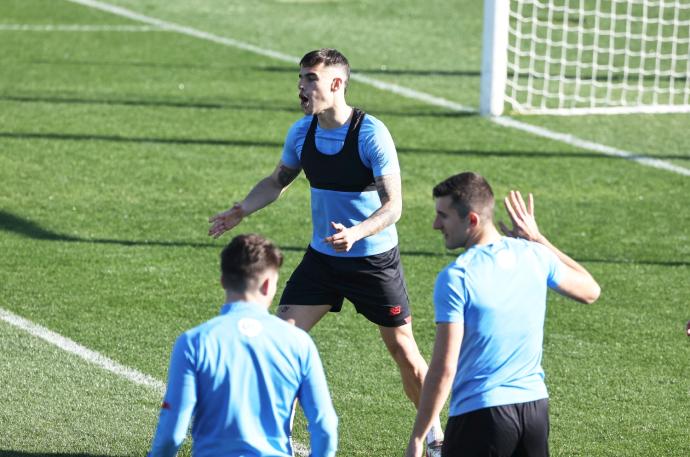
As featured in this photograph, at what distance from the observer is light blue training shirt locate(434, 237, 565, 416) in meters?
5.15

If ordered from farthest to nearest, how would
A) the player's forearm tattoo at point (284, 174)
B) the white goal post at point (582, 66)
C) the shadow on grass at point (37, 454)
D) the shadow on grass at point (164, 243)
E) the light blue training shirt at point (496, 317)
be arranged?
the white goal post at point (582, 66) < the shadow on grass at point (164, 243) < the player's forearm tattoo at point (284, 174) < the shadow on grass at point (37, 454) < the light blue training shirt at point (496, 317)

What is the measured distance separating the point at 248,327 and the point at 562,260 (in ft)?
5.21

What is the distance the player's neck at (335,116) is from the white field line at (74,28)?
620 inches

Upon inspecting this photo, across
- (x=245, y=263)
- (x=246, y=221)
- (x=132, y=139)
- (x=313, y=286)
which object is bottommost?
(x=246, y=221)

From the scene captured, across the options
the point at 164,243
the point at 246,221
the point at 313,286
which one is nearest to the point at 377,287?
the point at 313,286

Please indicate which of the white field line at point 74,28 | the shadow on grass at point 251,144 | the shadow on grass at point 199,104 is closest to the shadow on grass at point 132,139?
→ the shadow on grass at point 251,144

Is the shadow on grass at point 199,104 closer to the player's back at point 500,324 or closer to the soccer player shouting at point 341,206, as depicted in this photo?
the soccer player shouting at point 341,206

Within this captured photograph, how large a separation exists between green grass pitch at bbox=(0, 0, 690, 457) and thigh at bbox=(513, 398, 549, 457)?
6.69 feet

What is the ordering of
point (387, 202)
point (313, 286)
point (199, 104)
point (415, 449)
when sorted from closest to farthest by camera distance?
point (415, 449), point (387, 202), point (313, 286), point (199, 104)

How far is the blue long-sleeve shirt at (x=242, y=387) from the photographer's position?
14.9ft

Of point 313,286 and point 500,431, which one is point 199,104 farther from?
point 500,431

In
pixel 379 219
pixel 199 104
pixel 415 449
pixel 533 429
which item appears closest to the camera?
pixel 415 449

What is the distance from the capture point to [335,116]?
→ 7.12 metres

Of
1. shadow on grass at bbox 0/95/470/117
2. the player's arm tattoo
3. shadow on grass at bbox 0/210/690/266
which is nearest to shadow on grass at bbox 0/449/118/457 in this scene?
the player's arm tattoo
